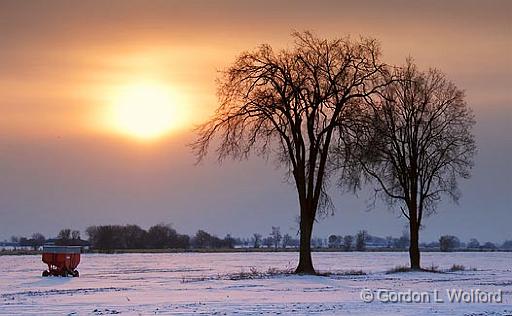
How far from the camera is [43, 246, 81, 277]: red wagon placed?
43.9 meters

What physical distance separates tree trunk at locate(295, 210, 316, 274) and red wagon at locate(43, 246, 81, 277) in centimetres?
1340

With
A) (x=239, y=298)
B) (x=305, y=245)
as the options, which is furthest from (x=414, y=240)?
(x=239, y=298)

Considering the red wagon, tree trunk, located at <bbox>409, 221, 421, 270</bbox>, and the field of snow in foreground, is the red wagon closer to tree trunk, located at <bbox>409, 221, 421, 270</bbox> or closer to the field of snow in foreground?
the field of snow in foreground

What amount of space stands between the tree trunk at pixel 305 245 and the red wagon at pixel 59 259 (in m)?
13.4

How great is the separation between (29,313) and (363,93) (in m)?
26.8

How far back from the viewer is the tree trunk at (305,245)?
42.1 metres

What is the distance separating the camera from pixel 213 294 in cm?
2764

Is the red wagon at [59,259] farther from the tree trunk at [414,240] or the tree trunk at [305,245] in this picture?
the tree trunk at [414,240]

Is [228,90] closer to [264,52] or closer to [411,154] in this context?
[264,52]

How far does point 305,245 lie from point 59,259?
14572 mm

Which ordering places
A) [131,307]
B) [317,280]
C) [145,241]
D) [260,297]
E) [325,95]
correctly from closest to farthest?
[131,307]
[260,297]
[317,280]
[325,95]
[145,241]

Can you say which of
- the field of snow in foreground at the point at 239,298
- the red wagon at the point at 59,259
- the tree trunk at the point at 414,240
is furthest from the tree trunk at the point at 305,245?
the red wagon at the point at 59,259

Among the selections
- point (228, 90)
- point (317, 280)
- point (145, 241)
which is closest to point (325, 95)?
point (228, 90)

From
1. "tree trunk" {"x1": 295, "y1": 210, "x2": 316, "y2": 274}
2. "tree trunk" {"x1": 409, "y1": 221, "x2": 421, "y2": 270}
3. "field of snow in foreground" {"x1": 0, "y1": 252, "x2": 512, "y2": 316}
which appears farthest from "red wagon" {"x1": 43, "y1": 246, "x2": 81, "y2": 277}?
"tree trunk" {"x1": 409, "y1": 221, "x2": 421, "y2": 270}
